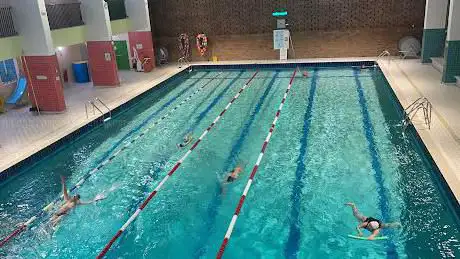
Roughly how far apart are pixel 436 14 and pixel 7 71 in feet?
45.4

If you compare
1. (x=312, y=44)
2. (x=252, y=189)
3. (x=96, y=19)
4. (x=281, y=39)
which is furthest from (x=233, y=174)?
(x=312, y=44)

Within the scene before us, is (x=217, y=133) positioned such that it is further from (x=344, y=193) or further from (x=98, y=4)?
(x=98, y=4)

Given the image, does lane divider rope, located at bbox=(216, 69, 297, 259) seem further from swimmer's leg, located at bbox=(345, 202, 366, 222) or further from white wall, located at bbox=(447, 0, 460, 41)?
white wall, located at bbox=(447, 0, 460, 41)

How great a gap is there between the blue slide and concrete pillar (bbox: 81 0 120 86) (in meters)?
2.28

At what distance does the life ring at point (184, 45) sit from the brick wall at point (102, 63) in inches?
187

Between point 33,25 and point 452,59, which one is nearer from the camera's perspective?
point 33,25

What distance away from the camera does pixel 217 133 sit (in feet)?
30.8

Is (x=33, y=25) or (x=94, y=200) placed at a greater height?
(x=33, y=25)

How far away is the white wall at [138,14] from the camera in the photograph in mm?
15805

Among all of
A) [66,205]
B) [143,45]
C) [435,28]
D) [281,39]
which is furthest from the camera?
[281,39]

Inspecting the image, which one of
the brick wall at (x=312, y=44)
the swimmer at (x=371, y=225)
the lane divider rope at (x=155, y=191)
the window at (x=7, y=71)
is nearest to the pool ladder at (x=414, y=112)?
the swimmer at (x=371, y=225)

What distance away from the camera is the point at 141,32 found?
16.2 m

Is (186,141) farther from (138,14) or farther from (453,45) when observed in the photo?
(138,14)

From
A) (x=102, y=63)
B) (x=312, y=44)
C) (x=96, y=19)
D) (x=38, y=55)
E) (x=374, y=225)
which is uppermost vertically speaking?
(x=96, y=19)
